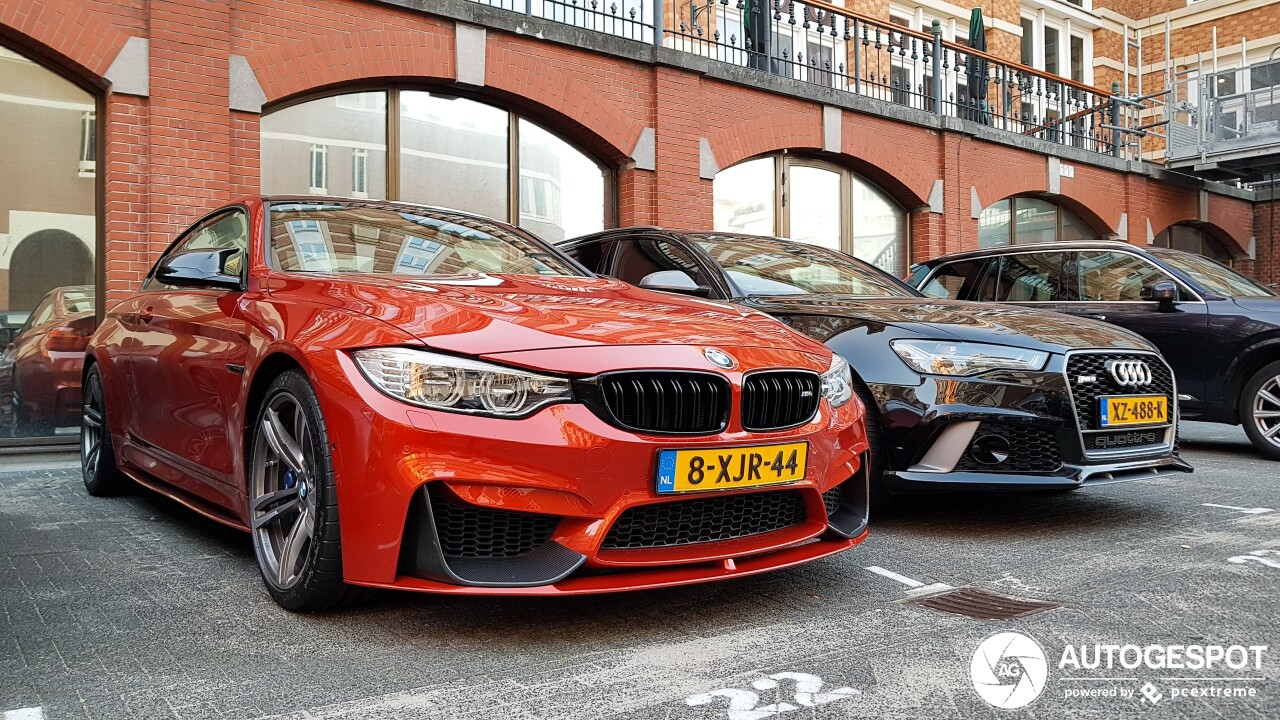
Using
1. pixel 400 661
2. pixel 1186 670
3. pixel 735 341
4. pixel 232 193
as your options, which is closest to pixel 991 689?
pixel 1186 670

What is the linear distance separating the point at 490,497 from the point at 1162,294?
6.18 metres

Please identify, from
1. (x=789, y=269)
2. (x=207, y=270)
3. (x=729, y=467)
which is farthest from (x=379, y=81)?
(x=729, y=467)

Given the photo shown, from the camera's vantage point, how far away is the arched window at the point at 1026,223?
15648 millimetres

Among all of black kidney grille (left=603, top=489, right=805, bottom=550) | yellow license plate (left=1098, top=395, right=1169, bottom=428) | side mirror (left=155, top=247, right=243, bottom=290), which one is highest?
side mirror (left=155, top=247, right=243, bottom=290)

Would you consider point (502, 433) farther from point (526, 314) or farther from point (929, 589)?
point (929, 589)

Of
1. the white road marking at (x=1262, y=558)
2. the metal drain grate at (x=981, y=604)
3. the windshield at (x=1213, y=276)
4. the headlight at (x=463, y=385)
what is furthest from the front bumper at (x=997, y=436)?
the windshield at (x=1213, y=276)

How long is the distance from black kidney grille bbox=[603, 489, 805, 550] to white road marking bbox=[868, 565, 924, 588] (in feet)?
1.90

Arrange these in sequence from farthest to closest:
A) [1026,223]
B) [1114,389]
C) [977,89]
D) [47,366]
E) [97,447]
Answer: [1026,223], [977,89], [47,366], [97,447], [1114,389]

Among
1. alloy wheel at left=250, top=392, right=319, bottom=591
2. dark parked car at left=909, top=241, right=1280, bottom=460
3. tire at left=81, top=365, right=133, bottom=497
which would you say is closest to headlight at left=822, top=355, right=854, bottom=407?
alloy wheel at left=250, top=392, right=319, bottom=591

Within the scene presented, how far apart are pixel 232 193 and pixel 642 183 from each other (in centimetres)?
439

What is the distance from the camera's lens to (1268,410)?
6.77 metres

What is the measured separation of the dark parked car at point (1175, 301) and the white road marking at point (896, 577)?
14.1 ft

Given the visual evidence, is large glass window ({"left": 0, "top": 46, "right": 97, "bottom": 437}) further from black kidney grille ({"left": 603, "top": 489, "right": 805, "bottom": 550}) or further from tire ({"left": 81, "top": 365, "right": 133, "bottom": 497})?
black kidney grille ({"left": 603, "top": 489, "right": 805, "bottom": 550})

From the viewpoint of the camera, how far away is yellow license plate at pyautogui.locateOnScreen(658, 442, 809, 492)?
2693 mm
